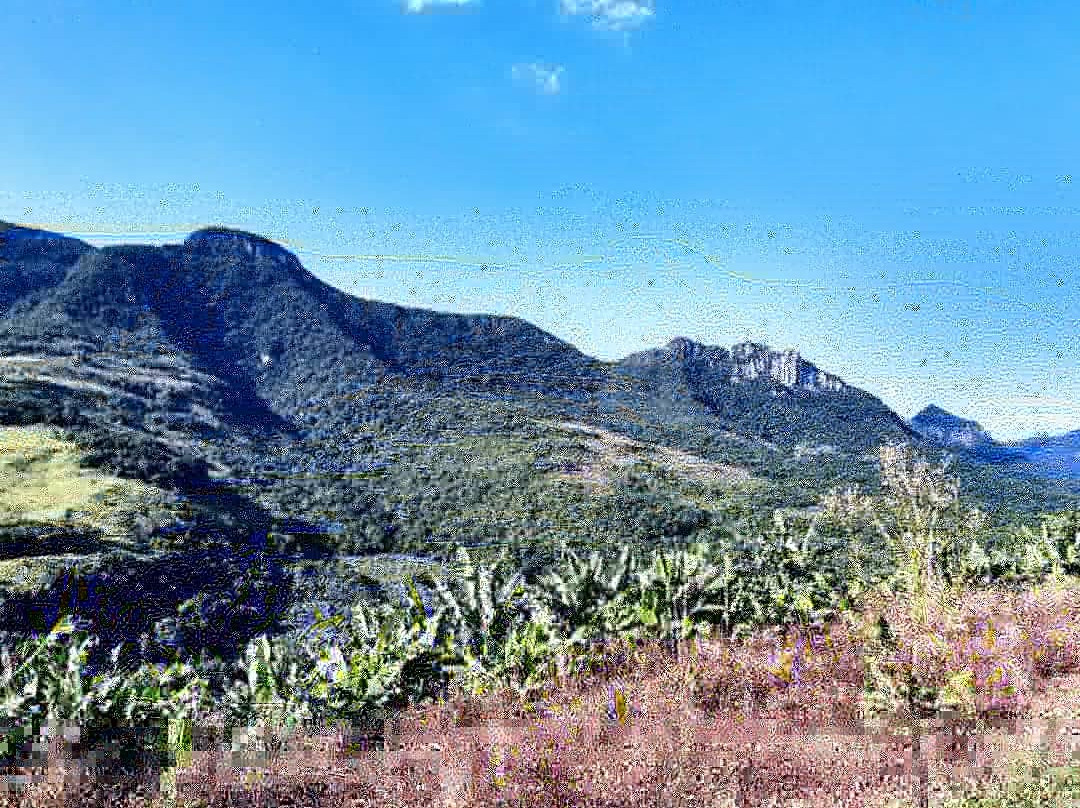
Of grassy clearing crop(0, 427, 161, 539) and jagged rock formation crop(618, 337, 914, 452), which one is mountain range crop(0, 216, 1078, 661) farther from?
grassy clearing crop(0, 427, 161, 539)

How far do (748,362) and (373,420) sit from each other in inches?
1238

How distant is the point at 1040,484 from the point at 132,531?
41.5 meters

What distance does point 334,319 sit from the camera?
71188mm

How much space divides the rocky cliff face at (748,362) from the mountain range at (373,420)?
19 centimetres

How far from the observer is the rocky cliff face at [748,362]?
61.2 meters

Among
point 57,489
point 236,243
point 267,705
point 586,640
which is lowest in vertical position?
A: point 57,489

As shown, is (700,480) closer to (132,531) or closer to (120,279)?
(132,531)

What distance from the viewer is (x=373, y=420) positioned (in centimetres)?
5841

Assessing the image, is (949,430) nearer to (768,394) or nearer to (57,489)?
(768,394)

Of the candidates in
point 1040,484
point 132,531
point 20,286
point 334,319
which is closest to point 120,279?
point 20,286

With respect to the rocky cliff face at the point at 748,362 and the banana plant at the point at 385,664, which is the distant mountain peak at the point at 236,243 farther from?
the banana plant at the point at 385,664

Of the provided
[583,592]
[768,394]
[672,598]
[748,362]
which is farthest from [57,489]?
[748,362]

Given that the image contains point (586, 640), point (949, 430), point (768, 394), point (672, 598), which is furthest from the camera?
point (768, 394)

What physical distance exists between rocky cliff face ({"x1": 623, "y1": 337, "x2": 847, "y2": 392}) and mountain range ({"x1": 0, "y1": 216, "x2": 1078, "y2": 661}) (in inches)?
7.5
